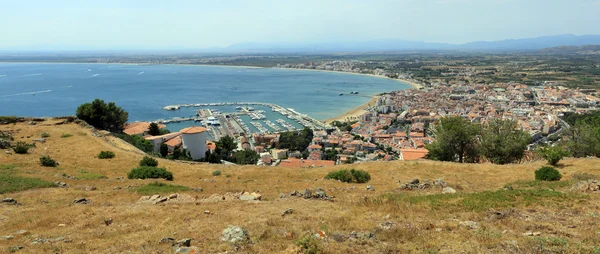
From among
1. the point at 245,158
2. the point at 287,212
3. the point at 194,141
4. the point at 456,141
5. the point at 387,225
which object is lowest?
the point at 245,158

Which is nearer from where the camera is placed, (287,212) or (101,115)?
(287,212)

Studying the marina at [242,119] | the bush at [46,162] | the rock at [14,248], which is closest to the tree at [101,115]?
the bush at [46,162]

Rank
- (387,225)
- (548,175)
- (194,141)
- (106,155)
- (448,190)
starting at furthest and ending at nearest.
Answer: (194,141) → (106,155) → (548,175) → (448,190) → (387,225)

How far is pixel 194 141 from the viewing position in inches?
1144

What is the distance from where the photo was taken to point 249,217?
8.62m

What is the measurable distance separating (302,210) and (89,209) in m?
6.02

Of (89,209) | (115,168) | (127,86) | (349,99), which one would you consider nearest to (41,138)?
(115,168)

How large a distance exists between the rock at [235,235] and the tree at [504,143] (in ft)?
56.7

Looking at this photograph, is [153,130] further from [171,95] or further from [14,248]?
[171,95]

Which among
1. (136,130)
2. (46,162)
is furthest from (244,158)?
(46,162)

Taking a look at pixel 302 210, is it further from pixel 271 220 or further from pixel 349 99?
pixel 349 99

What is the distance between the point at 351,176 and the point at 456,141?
9303mm

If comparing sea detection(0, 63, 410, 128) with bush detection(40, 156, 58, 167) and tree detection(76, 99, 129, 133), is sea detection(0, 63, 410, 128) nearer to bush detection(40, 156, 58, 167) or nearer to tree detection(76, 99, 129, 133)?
tree detection(76, 99, 129, 133)

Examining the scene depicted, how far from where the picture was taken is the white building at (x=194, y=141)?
28828 millimetres
